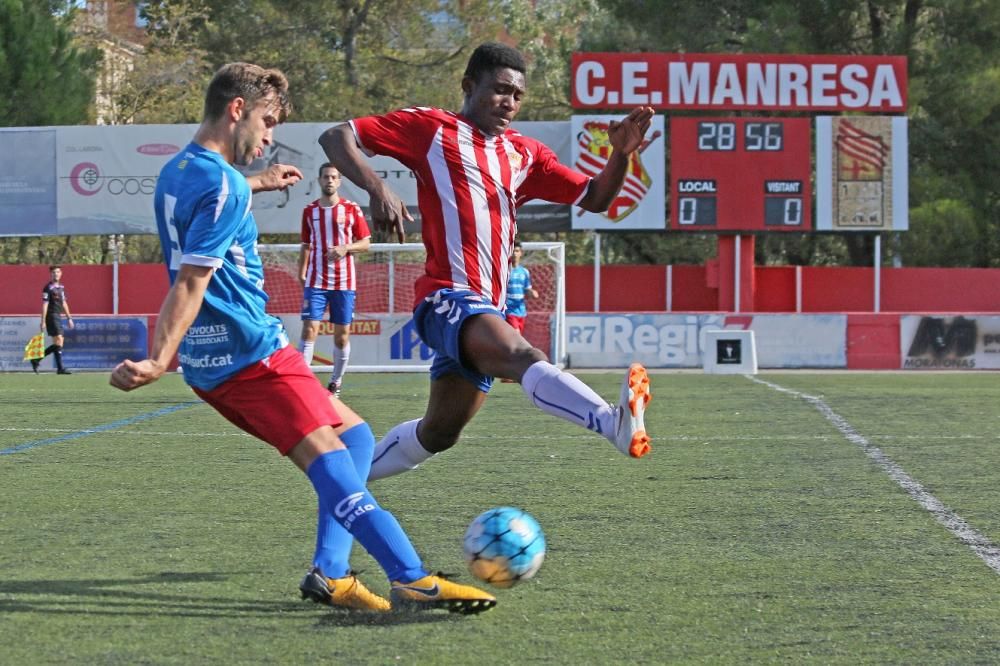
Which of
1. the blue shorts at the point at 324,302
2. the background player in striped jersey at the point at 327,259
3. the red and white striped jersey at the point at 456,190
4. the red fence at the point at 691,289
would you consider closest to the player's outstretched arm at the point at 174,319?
the red and white striped jersey at the point at 456,190

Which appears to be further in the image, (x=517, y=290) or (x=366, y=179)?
(x=517, y=290)

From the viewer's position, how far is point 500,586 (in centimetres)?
439

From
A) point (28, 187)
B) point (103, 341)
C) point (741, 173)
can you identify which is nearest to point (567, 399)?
point (741, 173)

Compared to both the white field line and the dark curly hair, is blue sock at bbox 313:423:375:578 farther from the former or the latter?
Answer: the white field line

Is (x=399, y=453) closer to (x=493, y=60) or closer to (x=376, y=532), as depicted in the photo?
(x=376, y=532)

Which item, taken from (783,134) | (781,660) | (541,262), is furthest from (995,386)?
(781,660)

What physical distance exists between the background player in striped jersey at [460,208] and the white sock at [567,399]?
6.1 inches

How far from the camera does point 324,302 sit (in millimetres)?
13555

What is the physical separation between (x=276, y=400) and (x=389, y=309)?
20055 mm

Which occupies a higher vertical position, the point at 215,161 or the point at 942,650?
the point at 215,161

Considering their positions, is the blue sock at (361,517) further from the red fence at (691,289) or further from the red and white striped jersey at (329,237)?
the red fence at (691,289)

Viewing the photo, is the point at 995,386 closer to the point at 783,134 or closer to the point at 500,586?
the point at 783,134

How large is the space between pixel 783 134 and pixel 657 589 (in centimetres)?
2078

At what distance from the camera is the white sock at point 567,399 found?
4.41 m
